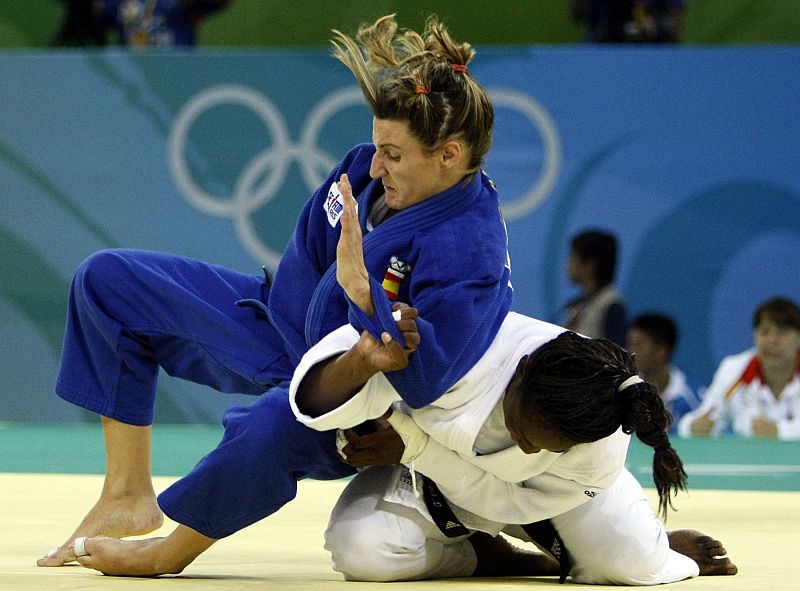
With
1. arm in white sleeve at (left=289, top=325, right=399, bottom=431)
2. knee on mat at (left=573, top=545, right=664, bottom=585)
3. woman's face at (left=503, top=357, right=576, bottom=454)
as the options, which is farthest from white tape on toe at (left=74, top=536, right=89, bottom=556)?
knee on mat at (left=573, top=545, right=664, bottom=585)

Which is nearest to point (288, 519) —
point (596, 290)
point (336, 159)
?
point (596, 290)

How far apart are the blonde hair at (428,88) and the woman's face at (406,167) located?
21 mm

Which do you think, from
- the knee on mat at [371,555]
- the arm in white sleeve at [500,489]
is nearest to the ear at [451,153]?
the arm in white sleeve at [500,489]

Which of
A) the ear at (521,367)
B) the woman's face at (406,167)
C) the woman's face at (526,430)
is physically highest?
the woman's face at (406,167)

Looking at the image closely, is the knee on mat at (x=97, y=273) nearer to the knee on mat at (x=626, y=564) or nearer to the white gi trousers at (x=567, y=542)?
the white gi trousers at (x=567, y=542)

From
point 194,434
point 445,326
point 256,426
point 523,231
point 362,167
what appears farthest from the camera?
point 523,231

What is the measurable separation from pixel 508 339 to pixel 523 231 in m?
4.79

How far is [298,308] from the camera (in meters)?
3.08

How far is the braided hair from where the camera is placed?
2.63m

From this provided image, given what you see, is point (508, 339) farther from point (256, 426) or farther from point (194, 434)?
point (194, 434)

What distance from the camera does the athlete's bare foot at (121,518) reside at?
10.2ft

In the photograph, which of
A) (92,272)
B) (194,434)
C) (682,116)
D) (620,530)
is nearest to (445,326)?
(620,530)

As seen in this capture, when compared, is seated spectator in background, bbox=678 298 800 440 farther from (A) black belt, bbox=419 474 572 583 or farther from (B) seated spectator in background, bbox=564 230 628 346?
(A) black belt, bbox=419 474 572 583

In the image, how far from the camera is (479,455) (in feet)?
9.13
